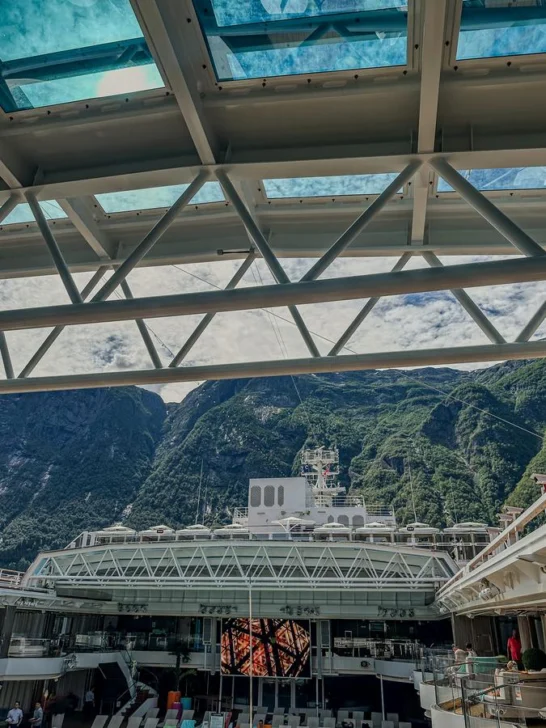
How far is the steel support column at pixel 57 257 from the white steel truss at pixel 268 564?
20.2 metres

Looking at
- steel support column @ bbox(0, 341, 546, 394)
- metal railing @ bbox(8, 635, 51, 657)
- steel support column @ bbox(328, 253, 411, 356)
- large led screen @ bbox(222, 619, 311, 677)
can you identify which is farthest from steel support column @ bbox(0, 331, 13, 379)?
large led screen @ bbox(222, 619, 311, 677)

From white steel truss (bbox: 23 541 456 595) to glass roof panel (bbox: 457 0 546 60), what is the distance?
21.9 meters

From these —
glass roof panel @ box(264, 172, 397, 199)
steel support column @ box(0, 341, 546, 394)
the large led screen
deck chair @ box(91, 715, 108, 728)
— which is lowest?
deck chair @ box(91, 715, 108, 728)

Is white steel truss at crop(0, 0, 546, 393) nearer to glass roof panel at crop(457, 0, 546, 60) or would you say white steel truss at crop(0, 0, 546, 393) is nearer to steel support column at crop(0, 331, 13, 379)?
glass roof panel at crop(457, 0, 546, 60)

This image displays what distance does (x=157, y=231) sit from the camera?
4.45 meters

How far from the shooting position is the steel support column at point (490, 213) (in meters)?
3.75

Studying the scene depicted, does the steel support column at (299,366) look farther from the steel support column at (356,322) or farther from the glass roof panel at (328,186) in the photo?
the glass roof panel at (328,186)

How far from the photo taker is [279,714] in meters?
26.9

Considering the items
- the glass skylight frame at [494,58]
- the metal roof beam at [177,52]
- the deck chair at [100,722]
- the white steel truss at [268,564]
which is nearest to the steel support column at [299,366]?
the metal roof beam at [177,52]

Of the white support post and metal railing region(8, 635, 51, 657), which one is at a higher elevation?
the white support post

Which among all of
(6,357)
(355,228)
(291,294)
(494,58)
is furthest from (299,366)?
(6,357)

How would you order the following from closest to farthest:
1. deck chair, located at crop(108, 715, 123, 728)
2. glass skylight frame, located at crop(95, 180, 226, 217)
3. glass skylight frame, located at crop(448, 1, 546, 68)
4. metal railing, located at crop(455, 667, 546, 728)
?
glass skylight frame, located at crop(448, 1, 546, 68)
glass skylight frame, located at crop(95, 180, 226, 217)
metal railing, located at crop(455, 667, 546, 728)
deck chair, located at crop(108, 715, 123, 728)

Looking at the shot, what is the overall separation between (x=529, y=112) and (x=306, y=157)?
1674 millimetres

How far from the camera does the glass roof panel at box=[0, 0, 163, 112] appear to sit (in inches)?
153
